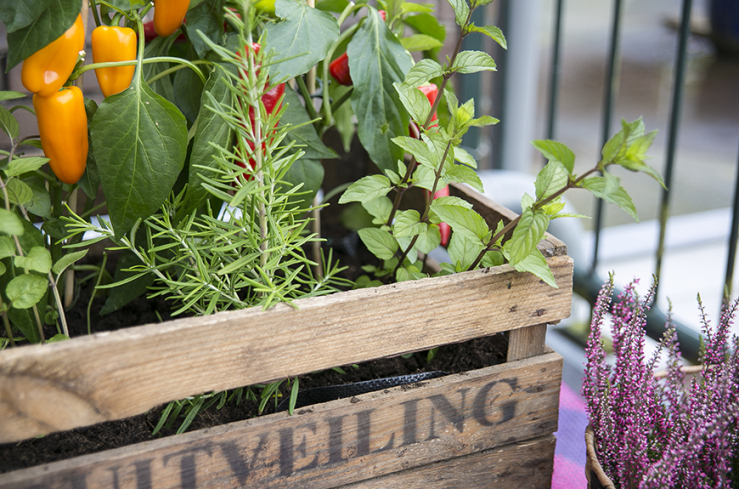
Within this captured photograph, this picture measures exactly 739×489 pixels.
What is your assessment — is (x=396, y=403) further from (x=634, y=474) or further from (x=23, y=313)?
(x=23, y=313)

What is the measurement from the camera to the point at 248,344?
0.46m

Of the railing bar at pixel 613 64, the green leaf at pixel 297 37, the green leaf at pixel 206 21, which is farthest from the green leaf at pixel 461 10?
the railing bar at pixel 613 64

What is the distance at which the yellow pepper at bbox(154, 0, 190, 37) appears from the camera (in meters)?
0.52

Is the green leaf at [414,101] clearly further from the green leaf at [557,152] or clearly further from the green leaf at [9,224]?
the green leaf at [9,224]

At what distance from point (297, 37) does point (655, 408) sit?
17.7 inches

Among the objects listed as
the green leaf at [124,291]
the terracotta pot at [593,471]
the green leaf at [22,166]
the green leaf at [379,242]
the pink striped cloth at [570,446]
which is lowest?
the pink striped cloth at [570,446]

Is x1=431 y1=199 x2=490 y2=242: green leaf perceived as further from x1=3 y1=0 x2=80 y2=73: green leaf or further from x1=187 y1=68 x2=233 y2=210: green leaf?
x1=3 y1=0 x2=80 y2=73: green leaf

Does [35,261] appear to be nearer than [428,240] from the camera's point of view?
Yes

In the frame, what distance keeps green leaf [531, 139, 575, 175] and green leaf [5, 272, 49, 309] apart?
39 cm

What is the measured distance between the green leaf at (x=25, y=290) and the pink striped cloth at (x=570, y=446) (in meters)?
0.54

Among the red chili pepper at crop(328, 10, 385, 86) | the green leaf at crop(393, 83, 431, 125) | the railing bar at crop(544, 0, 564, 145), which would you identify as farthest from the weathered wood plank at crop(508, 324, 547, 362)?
the railing bar at crop(544, 0, 564, 145)

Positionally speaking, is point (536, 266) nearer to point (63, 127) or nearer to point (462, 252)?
point (462, 252)

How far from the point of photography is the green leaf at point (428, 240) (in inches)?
21.8

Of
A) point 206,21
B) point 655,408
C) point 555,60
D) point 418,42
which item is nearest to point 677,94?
point 555,60
